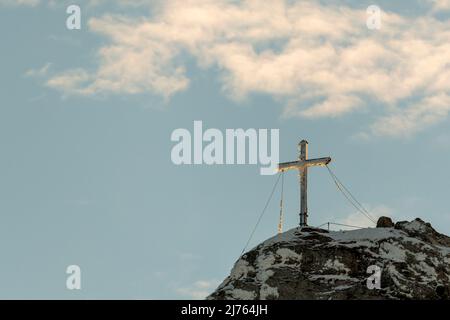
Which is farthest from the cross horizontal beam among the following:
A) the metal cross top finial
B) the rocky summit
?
the rocky summit

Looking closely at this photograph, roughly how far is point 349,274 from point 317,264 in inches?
73.3

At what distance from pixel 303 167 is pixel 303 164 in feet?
0.60

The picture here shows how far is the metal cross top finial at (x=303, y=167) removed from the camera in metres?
55.0

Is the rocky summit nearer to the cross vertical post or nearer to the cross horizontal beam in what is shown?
the cross vertical post

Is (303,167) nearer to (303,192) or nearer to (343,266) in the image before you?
(303,192)

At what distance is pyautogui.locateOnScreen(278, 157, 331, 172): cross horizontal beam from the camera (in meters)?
55.3

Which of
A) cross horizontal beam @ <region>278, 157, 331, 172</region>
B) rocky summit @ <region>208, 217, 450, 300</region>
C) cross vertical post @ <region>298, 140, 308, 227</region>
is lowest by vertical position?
rocky summit @ <region>208, 217, 450, 300</region>

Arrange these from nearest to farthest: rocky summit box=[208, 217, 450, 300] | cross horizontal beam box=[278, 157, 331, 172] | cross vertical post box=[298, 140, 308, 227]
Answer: rocky summit box=[208, 217, 450, 300] → cross vertical post box=[298, 140, 308, 227] → cross horizontal beam box=[278, 157, 331, 172]

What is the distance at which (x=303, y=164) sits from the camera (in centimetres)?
5562

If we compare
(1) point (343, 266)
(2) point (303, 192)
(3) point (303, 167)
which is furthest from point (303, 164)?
(1) point (343, 266)
